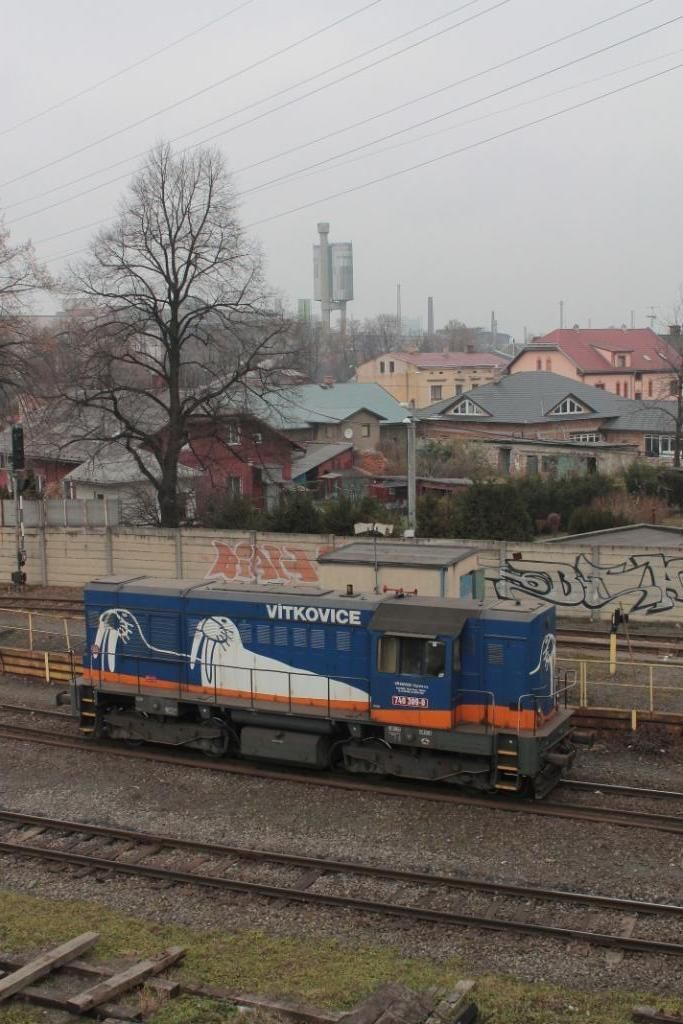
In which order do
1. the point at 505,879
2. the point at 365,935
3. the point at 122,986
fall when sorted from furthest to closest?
1. the point at 505,879
2. the point at 365,935
3. the point at 122,986

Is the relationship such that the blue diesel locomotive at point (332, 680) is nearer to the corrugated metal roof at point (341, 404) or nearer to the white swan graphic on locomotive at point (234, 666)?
the white swan graphic on locomotive at point (234, 666)

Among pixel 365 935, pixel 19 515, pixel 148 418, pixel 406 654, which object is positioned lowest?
pixel 365 935

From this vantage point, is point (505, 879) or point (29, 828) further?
point (29, 828)

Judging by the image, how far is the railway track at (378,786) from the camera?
42.3ft

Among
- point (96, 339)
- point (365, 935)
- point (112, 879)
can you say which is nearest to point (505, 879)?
point (365, 935)

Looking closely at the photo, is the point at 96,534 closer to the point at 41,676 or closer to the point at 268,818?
the point at 41,676

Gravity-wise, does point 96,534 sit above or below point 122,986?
above

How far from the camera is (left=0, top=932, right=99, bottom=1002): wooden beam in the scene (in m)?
8.25

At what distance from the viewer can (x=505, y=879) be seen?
448 inches

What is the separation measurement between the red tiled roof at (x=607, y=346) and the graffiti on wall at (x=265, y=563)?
62.1m

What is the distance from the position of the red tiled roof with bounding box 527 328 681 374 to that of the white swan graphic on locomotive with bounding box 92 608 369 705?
73660mm

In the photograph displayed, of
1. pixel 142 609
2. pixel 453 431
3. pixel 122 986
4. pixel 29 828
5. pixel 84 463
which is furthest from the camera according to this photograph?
pixel 453 431

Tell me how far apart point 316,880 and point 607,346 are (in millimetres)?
85390

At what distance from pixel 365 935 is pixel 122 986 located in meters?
2.81
